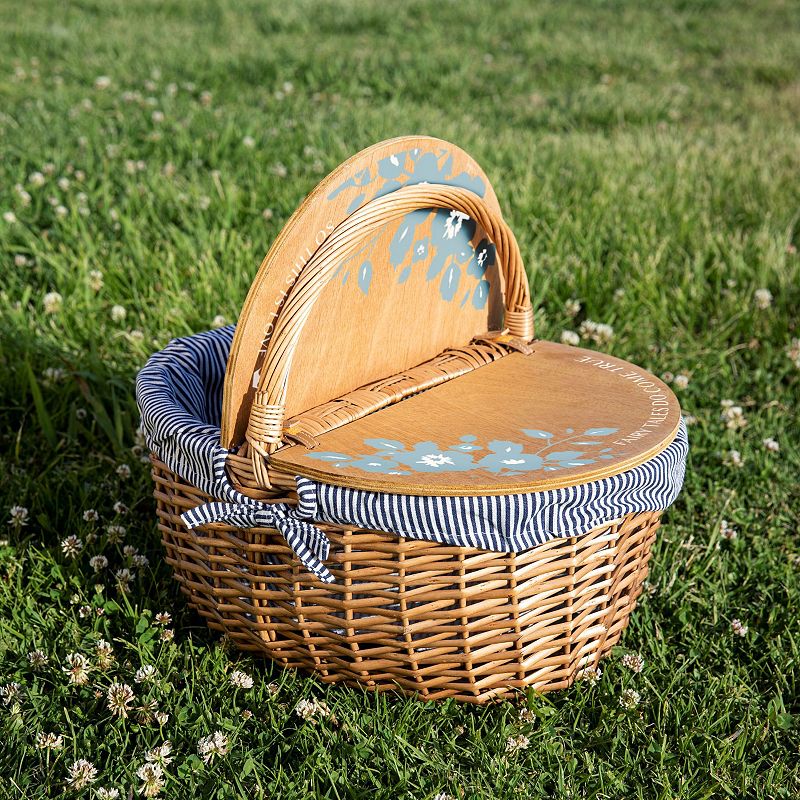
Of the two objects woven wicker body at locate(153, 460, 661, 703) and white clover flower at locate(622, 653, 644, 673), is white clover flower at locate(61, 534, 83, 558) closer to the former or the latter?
woven wicker body at locate(153, 460, 661, 703)

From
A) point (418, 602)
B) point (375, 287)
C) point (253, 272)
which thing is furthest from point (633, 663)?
point (253, 272)

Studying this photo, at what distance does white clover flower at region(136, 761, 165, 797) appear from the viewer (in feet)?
5.40

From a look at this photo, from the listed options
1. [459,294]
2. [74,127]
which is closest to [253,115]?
[74,127]

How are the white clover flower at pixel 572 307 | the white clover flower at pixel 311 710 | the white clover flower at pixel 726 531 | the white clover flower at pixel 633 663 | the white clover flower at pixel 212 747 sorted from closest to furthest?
the white clover flower at pixel 212 747 → the white clover flower at pixel 311 710 → the white clover flower at pixel 633 663 → the white clover flower at pixel 726 531 → the white clover flower at pixel 572 307

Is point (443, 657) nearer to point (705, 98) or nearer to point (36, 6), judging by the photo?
point (705, 98)

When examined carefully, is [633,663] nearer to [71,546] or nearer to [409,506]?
[409,506]

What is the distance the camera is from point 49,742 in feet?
5.70

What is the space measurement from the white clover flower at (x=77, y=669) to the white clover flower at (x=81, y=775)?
22 cm

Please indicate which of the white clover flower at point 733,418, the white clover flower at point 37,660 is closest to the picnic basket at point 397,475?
the white clover flower at point 37,660

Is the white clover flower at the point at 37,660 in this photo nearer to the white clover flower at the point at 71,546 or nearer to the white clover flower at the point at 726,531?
the white clover flower at the point at 71,546

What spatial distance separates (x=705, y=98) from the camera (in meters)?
6.46

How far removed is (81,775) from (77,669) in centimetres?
26

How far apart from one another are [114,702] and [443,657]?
628 mm

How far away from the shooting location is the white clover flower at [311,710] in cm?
183
